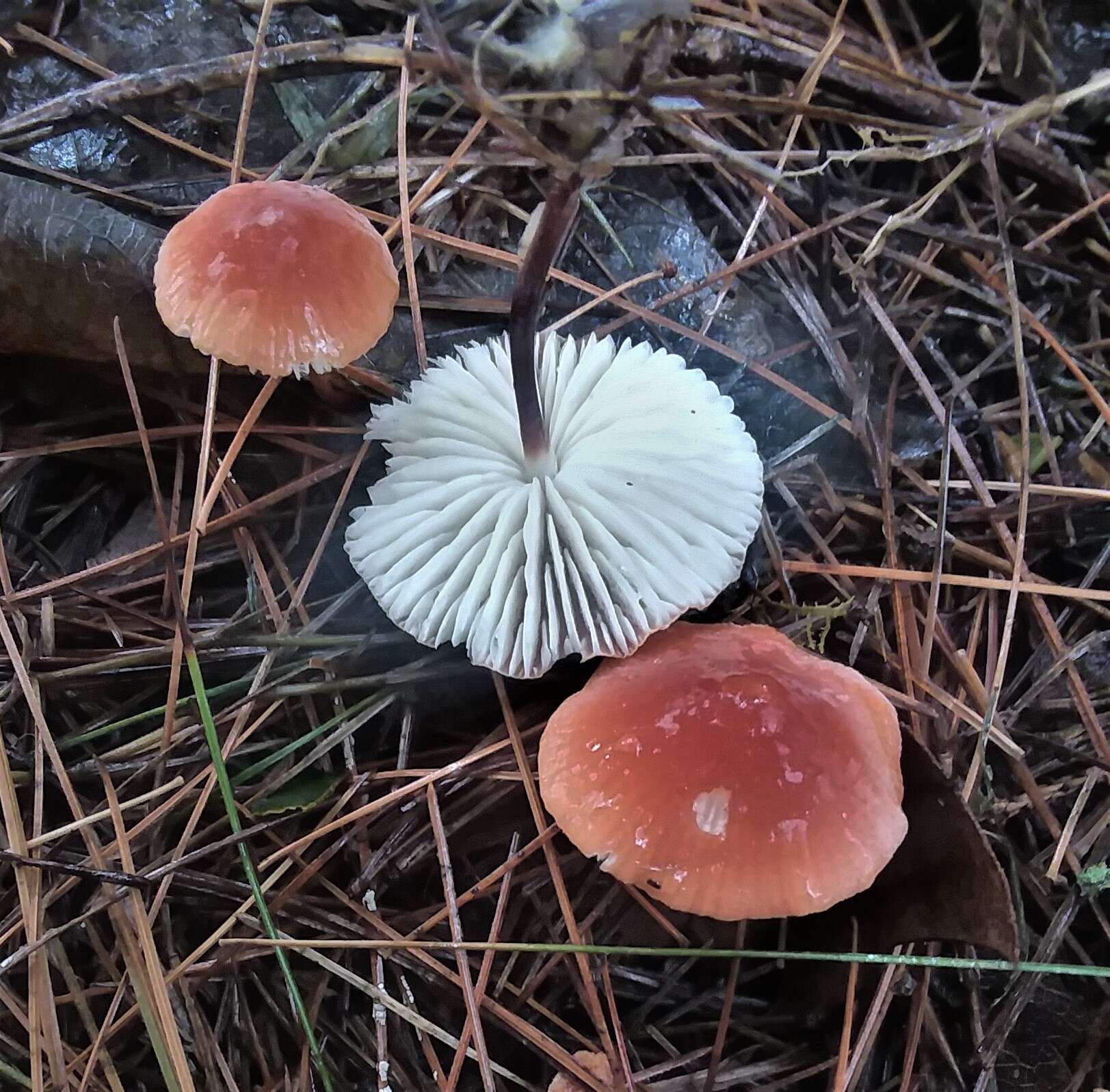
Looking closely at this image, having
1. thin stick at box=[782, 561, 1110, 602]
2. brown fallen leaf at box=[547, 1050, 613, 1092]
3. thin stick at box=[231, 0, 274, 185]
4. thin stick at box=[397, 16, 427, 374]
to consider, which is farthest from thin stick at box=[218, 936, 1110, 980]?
thin stick at box=[231, 0, 274, 185]

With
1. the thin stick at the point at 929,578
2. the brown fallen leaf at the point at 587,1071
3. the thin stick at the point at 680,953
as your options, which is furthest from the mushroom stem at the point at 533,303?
the brown fallen leaf at the point at 587,1071

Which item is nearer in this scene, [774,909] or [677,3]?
[677,3]

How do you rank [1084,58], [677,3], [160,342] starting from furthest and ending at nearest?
[1084,58] < [160,342] < [677,3]

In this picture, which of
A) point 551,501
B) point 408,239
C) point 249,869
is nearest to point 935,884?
point 551,501

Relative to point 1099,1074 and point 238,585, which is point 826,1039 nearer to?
point 1099,1074

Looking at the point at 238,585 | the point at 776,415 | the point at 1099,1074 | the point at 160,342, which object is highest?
the point at 160,342

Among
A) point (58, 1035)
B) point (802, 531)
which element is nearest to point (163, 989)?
point (58, 1035)

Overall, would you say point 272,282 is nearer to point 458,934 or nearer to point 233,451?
point 233,451
